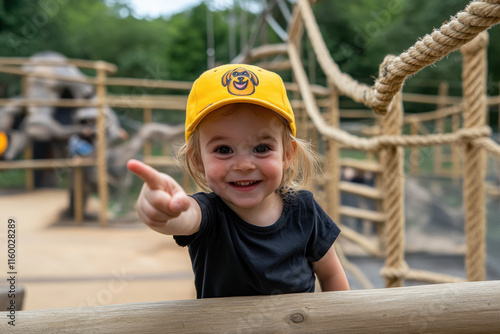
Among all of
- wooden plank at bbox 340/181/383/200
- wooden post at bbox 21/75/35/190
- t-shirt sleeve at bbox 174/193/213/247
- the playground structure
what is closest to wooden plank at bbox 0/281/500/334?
the playground structure

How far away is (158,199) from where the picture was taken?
59 cm

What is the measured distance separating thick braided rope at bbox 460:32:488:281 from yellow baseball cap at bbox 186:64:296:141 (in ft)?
3.18

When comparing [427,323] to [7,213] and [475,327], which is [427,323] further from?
[7,213]

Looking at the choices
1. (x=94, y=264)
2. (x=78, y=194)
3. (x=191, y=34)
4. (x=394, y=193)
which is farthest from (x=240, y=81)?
(x=191, y=34)

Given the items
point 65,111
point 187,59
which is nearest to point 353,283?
point 65,111

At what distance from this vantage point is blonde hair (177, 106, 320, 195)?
2.93 feet

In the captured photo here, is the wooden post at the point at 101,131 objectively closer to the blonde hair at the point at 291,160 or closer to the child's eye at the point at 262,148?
the blonde hair at the point at 291,160

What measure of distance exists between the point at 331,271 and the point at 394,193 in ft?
2.00

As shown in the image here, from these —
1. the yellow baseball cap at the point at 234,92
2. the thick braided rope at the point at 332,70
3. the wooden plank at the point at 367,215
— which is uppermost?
the thick braided rope at the point at 332,70

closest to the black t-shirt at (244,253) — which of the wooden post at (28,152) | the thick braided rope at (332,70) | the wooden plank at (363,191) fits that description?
the thick braided rope at (332,70)

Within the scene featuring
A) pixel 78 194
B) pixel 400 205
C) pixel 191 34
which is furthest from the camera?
pixel 191 34

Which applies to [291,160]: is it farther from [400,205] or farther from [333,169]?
[333,169]

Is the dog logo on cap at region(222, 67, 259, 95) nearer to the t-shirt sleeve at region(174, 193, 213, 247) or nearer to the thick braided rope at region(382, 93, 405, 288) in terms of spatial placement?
the t-shirt sleeve at region(174, 193, 213, 247)

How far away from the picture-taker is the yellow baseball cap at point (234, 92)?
0.80m
